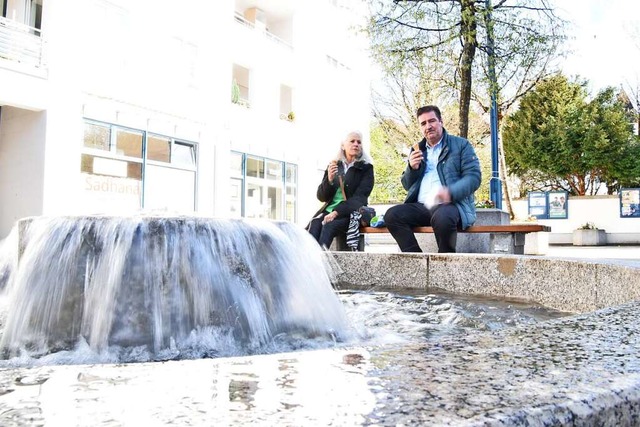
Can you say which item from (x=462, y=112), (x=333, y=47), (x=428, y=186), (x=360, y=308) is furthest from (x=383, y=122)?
(x=360, y=308)

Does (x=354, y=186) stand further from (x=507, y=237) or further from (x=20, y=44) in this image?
(x=20, y=44)

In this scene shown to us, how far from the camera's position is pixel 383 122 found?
105ft

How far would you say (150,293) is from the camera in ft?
7.81

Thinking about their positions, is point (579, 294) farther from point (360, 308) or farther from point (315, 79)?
point (315, 79)

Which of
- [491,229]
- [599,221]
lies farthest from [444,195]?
[599,221]

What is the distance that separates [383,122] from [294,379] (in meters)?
31.9

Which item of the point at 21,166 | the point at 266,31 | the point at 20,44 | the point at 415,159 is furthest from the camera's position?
the point at 266,31

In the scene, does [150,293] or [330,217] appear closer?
[150,293]

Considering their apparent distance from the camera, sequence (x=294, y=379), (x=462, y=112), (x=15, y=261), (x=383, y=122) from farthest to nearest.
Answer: (x=383, y=122) < (x=462, y=112) < (x=15, y=261) < (x=294, y=379)

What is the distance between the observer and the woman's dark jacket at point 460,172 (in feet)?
18.1

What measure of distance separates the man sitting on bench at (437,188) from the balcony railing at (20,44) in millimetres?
10222

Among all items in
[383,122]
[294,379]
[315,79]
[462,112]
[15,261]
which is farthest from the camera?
[383,122]

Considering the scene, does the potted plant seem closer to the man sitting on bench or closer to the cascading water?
the man sitting on bench

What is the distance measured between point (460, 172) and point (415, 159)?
48 centimetres
